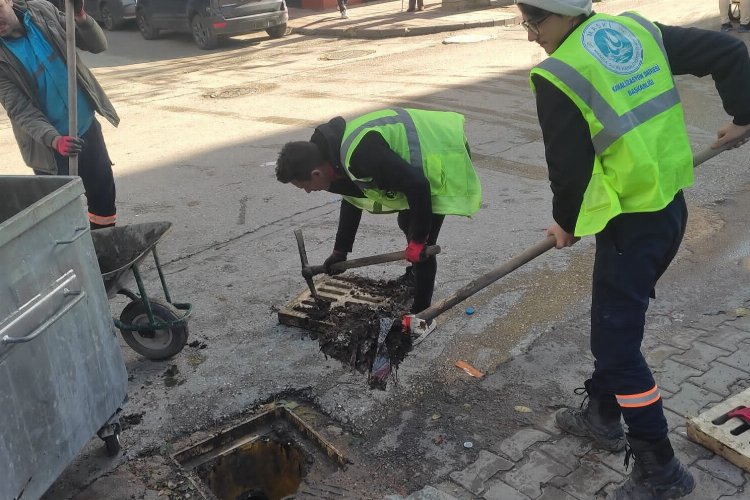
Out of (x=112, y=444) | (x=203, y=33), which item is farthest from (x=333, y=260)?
(x=203, y=33)

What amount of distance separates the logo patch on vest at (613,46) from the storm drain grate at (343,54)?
10.6 metres

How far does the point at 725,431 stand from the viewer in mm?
3090

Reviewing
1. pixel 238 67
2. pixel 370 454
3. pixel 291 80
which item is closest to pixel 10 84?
pixel 370 454

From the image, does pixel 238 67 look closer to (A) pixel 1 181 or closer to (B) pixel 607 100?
(A) pixel 1 181

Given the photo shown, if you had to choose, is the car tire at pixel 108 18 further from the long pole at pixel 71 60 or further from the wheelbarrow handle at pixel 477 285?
the wheelbarrow handle at pixel 477 285

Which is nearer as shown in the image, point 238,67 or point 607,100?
point 607,100

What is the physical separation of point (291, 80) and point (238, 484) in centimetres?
860

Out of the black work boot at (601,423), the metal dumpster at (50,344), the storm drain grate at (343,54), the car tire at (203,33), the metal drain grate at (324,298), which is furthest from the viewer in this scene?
the car tire at (203,33)

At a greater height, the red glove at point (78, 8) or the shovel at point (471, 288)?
the red glove at point (78, 8)

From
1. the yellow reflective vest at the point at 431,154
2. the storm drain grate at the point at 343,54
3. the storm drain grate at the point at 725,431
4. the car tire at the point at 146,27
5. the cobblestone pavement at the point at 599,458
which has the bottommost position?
the cobblestone pavement at the point at 599,458

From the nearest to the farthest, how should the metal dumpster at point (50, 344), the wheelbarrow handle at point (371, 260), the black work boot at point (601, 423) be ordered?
the metal dumpster at point (50, 344)
the black work boot at point (601, 423)
the wheelbarrow handle at point (371, 260)

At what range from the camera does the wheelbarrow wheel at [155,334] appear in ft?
13.0

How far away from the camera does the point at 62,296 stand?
8.94 ft

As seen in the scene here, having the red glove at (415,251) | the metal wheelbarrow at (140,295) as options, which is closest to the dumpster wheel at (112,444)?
the metal wheelbarrow at (140,295)
